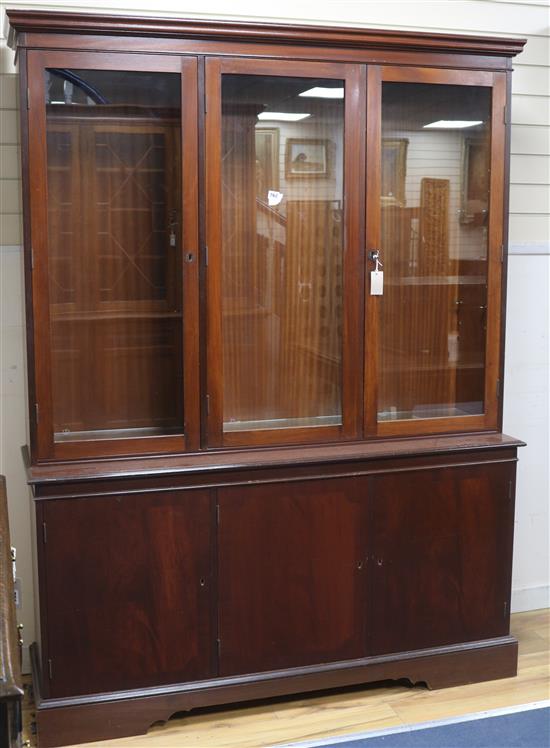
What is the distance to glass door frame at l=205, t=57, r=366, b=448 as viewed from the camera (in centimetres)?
284

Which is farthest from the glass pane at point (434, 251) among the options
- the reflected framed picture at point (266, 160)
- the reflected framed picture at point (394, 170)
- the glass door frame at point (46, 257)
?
the glass door frame at point (46, 257)

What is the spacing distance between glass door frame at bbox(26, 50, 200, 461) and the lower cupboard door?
330 mm

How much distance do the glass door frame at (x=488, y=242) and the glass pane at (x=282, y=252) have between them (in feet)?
0.33

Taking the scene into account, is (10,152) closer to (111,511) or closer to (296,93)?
(296,93)

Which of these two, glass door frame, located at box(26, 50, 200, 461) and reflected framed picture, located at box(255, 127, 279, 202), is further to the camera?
reflected framed picture, located at box(255, 127, 279, 202)

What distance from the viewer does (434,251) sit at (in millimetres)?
3232

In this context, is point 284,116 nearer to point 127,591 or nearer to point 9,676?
point 127,591

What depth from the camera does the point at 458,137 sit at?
126 inches

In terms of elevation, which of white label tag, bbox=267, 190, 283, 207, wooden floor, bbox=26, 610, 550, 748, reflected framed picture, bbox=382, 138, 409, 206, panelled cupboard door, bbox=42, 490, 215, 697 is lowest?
wooden floor, bbox=26, 610, 550, 748

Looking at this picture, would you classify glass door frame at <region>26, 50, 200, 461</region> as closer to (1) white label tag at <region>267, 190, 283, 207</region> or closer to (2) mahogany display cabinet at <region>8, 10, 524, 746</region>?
→ (2) mahogany display cabinet at <region>8, 10, 524, 746</region>

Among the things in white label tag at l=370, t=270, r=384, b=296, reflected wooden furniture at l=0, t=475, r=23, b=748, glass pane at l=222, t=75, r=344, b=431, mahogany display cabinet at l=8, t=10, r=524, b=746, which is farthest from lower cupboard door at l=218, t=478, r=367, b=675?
reflected wooden furniture at l=0, t=475, r=23, b=748

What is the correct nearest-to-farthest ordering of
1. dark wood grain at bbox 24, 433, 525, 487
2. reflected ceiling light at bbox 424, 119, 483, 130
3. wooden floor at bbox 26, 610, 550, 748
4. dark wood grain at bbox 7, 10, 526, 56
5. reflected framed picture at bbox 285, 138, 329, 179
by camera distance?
1. dark wood grain at bbox 7, 10, 526, 56
2. dark wood grain at bbox 24, 433, 525, 487
3. wooden floor at bbox 26, 610, 550, 748
4. reflected framed picture at bbox 285, 138, 329, 179
5. reflected ceiling light at bbox 424, 119, 483, 130

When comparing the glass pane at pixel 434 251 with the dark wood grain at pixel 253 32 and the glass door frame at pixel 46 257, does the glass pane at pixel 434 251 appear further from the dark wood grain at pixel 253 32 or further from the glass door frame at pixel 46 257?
the glass door frame at pixel 46 257

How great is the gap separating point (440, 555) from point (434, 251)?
1.07 m
